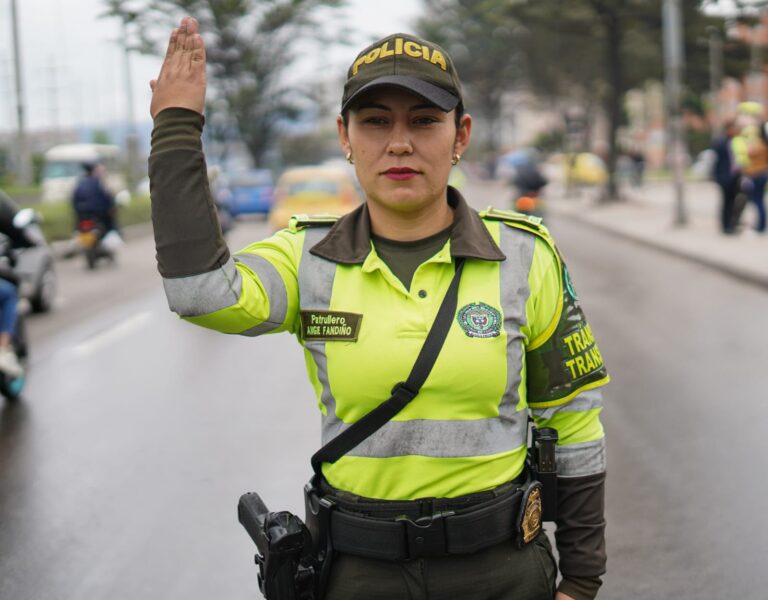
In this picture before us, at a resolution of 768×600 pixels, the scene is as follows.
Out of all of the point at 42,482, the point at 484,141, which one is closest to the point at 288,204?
the point at 42,482

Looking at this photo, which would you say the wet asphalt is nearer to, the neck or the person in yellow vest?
the neck

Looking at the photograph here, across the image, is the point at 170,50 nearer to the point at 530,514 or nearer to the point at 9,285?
the point at 530,514

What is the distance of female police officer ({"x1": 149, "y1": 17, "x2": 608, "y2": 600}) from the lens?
6.56 ft

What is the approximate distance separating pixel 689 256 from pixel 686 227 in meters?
5.18

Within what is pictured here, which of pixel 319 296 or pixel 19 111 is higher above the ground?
pixel 19 111

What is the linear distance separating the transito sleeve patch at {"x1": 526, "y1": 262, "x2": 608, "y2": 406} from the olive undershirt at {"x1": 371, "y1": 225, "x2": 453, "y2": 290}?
28cm

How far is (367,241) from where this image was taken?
2.20 m

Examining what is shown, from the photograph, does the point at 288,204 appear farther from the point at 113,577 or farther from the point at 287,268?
the point at 287,268

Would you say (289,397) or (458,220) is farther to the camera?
(289,397)

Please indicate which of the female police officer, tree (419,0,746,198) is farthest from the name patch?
tree (419,0,746,198)

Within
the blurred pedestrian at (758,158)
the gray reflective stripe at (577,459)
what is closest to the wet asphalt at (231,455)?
the gray reflective stripe at (577,459)

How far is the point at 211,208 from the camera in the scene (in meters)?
2.00

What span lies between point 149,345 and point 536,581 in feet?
27.5

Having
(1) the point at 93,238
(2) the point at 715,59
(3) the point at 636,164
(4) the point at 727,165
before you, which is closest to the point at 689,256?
(4) the point at 727,165
